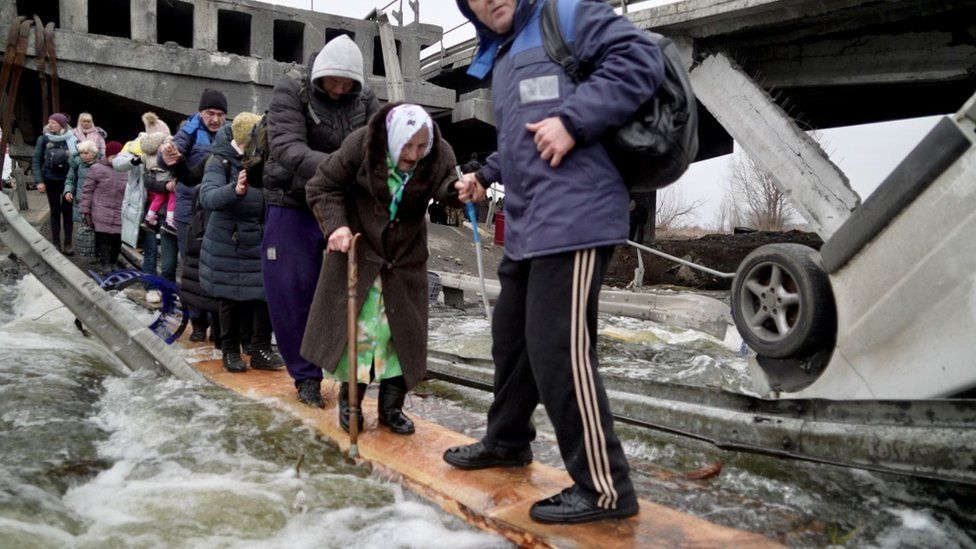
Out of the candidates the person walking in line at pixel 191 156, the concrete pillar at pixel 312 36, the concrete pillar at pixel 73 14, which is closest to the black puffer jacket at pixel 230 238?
the person walking in line at pixel 191 156

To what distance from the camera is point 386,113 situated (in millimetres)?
3436

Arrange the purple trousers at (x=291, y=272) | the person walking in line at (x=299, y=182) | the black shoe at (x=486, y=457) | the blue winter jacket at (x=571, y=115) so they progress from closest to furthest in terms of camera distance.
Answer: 1. the blue winter jacket at (x=571, y=115)
2. the black shoe at (x=486, y=457)
3. the person walking in line at (x=299, y=182)
4. the purple trousers at (x=291, y=272)

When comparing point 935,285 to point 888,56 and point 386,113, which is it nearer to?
point 386,113

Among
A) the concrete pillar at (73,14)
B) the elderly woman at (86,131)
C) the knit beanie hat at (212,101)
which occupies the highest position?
the concrete pillar at (73,14)

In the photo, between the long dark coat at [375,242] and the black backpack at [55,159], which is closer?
the long dark coat at [375,242]

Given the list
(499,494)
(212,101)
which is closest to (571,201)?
(499,494)

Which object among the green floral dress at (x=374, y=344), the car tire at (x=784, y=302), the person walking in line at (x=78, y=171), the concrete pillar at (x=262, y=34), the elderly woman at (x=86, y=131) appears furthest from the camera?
the concrete pillar at (x=262, y=34)

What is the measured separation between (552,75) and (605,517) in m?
1.50

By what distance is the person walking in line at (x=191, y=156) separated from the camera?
634cm

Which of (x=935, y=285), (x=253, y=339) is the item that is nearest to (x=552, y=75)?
(x=935, y=285)

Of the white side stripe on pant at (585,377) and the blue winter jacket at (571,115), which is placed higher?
the blue winter jacket at (571,115)

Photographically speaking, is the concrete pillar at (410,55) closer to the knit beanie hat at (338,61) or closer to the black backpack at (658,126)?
the knit beanie hat at (338,61)

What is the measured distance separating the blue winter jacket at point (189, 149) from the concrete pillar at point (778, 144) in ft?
21.8

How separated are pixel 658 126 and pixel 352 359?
1835mm
